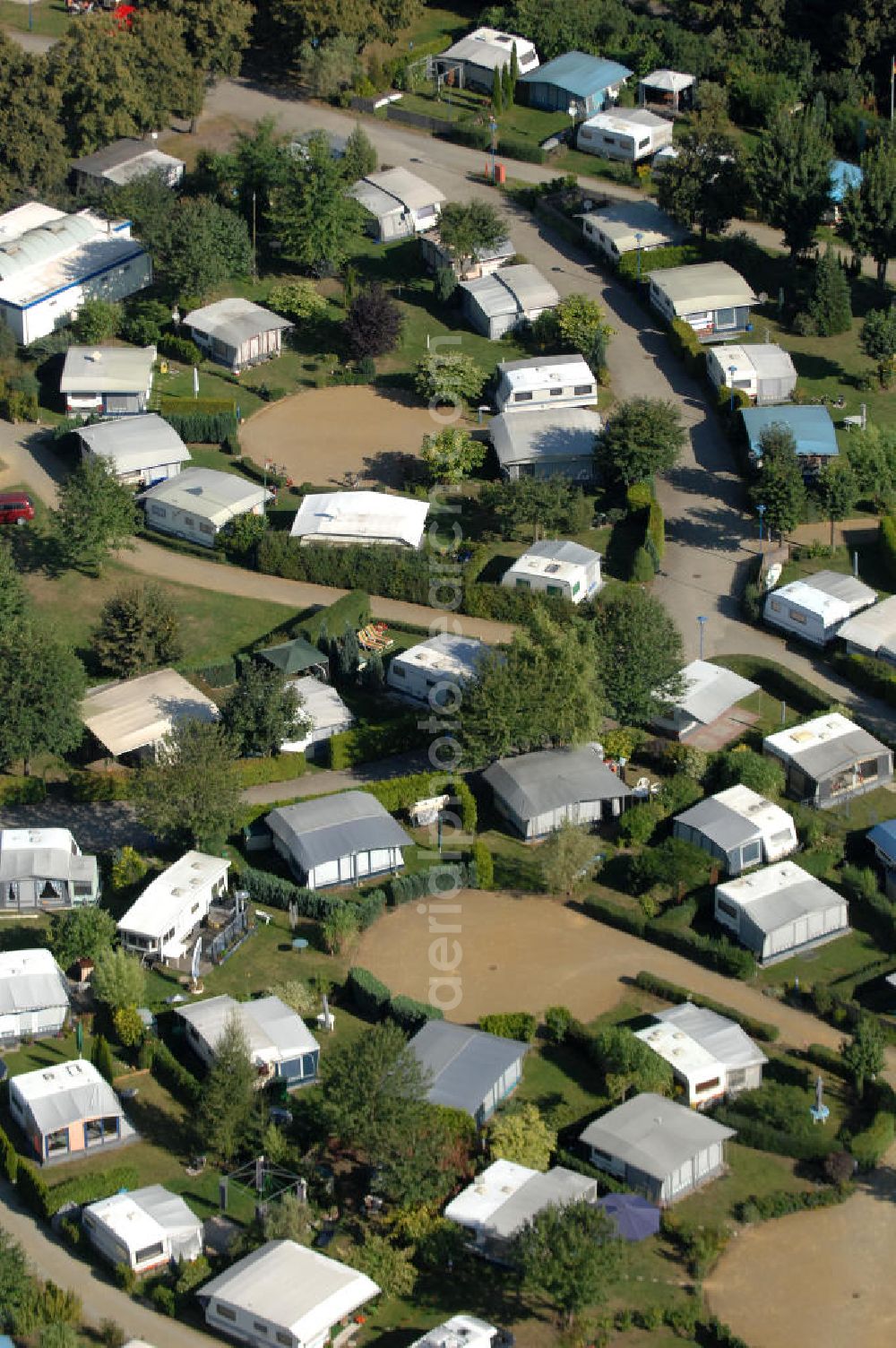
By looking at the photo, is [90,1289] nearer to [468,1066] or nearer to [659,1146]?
[468,1066]

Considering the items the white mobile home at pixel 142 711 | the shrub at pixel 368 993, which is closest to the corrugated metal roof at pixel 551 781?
the shrub at pixel 368 993

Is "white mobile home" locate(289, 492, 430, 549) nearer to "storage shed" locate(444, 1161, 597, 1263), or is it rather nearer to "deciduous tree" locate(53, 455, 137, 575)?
"deciduous tree" locate(53, 455, 137, 575)

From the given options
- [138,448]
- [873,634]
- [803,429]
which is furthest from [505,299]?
[873,634]

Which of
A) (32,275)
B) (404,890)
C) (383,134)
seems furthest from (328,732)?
→ (383,134)

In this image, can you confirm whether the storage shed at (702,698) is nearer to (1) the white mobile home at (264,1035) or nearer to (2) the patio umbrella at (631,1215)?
(1) the white mobile home at (264,1035)

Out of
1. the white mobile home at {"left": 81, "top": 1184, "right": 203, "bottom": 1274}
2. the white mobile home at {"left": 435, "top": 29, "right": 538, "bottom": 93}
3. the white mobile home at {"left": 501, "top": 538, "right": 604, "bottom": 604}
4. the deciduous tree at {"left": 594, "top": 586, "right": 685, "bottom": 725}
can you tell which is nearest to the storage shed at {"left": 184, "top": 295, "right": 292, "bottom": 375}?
the white mobile home at {"left": 501, "top": 538, "right": 604, "bottom": 604}
